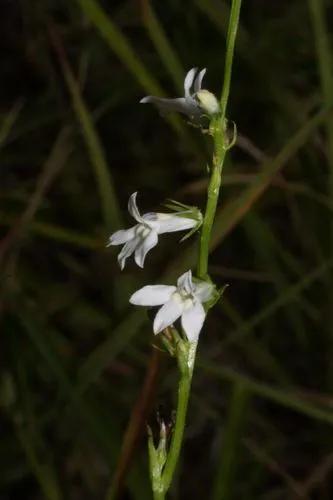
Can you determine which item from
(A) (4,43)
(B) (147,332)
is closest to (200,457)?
(B) (147,332)

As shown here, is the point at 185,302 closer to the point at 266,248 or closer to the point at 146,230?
the point at 146,230

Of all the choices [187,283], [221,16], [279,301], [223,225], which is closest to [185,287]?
[187,283]

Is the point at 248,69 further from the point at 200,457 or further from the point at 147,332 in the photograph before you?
the point at 200,457

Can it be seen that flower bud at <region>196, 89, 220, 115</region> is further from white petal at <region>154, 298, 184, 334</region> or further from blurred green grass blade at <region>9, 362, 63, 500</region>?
blurred green grass blade at <region>9, 362, 63, 500</region>

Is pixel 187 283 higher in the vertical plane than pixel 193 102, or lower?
lower

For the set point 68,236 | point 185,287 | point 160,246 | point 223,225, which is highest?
point 160,246

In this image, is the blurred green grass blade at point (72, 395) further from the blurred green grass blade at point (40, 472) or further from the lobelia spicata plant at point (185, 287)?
the lobelia spicata plant at point (185, 287)

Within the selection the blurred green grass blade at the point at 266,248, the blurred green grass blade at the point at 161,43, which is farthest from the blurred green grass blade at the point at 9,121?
the blurred green grass blade at the point at 266,248
